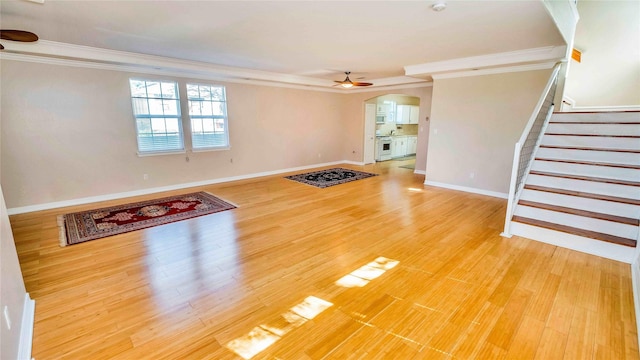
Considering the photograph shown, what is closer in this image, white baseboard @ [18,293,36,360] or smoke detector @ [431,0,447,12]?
white baseboard @ [18,293,36,360]

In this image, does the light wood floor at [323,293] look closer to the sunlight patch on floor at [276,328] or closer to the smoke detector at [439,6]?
the sunlight patch on floor at [276,328]

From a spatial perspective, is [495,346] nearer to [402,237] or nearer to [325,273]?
[325,273]

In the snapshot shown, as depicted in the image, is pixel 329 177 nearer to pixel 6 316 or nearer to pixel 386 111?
pixel 386 111

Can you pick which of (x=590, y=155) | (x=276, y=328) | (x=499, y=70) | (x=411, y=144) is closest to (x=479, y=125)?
(x=499, y=70)

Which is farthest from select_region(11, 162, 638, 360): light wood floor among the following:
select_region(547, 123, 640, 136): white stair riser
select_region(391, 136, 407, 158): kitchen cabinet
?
select_region(391, 136, 407, 158): kitchen cabinet

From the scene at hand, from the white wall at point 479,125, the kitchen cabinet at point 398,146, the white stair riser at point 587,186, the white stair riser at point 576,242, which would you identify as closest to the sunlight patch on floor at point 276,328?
the white stair riser at point 576,242

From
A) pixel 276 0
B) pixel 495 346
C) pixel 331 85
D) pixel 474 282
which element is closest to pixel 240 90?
pixel 331 85

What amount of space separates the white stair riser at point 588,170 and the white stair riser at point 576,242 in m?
1.22

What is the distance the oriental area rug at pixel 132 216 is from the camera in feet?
12.3

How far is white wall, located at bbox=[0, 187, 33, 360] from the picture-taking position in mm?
1524

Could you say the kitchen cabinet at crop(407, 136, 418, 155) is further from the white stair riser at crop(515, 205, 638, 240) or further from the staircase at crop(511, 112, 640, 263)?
the white stair riser at crop(515, 205, 638, 240)

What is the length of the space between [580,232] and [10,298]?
533cm

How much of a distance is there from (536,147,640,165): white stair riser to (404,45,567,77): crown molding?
4.92ft

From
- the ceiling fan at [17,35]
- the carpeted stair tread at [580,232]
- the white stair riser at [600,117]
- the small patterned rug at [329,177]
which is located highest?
the ceiling fan at [17,35]
